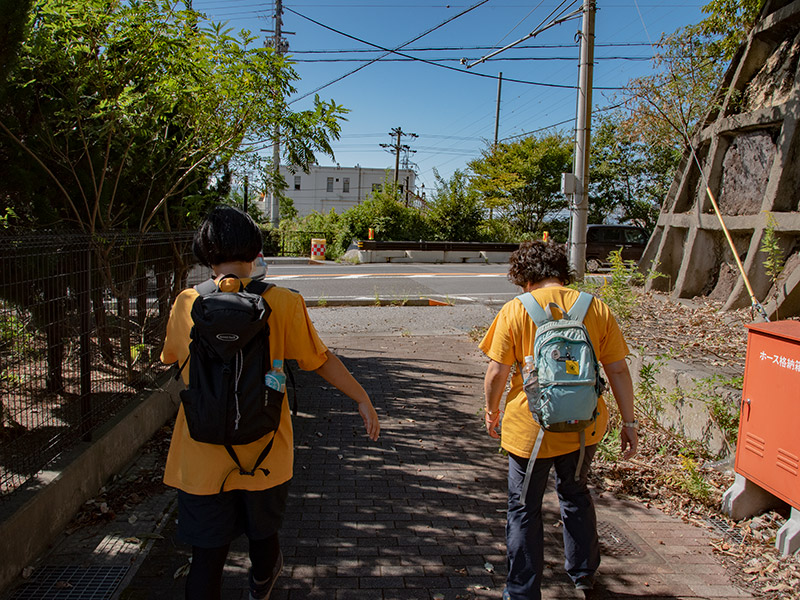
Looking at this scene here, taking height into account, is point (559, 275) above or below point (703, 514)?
above

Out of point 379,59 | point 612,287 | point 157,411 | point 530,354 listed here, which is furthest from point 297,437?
point 379,59

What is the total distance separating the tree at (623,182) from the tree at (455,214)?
622cm

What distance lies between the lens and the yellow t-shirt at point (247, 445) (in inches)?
91.4

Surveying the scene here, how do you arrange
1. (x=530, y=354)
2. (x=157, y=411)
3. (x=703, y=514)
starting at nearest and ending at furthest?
1. (x=530, y=354)
2. (x=703, y=514)
3. (x=157, y=411)

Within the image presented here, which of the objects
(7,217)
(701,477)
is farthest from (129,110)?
(701,477)

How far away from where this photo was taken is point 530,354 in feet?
9.48

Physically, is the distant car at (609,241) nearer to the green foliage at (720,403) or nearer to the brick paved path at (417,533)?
the brick paved path at (417,533)

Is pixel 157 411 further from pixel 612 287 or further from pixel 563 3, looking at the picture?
pixel 563 3

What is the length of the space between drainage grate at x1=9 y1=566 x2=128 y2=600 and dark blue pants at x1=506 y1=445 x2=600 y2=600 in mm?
1980

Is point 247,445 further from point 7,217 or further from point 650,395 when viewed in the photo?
point 650,395

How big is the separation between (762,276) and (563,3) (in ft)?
25.3

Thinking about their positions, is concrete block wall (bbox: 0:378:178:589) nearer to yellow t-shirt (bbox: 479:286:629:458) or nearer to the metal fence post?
the metal fence post

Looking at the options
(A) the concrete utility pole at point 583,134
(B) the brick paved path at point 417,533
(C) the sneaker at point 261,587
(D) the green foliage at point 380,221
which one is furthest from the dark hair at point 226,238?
(D) the green foliage at point 380,221

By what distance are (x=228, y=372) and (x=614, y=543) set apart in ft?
8.76
